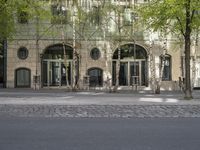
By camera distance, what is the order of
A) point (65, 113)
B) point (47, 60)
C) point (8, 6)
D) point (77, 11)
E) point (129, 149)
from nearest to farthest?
point (129, 149) → point (65, 113) → point (8, 6) → point (77, 11) → point (47, 60)

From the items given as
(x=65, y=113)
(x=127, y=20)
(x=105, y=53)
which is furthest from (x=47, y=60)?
(x=65, y=113)

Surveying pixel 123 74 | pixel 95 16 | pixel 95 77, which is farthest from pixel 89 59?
pixel 95 16

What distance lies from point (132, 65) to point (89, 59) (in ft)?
12.6

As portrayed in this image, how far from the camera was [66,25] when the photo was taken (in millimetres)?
35625

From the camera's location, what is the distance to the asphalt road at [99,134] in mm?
9273

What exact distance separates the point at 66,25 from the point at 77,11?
3.60m

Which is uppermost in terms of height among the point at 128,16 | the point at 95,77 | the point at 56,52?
the point at 128,16

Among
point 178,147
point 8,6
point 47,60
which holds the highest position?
point 8,6

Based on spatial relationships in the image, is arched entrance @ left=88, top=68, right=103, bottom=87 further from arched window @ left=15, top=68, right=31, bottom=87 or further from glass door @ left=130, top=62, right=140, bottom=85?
arched window @ left=15, top=68, right=31, bottom=87

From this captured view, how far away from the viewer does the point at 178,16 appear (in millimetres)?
23281

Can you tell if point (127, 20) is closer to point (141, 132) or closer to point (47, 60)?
point (47, 60)

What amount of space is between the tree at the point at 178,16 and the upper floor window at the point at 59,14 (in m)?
8.40

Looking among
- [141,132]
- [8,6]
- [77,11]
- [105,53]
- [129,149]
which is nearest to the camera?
[129,149]

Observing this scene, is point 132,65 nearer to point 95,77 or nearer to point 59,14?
point 95,77
